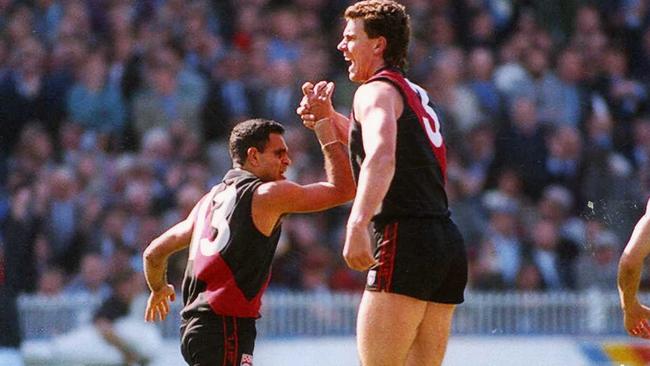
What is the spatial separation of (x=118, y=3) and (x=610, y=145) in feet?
14.4

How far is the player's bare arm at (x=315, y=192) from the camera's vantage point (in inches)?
215

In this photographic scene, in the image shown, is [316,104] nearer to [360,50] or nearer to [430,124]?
[360,50]

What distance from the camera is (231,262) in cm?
548

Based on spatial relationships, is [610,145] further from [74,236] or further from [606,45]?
[74,236]

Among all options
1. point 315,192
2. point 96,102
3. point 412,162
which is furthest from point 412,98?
point 96,102

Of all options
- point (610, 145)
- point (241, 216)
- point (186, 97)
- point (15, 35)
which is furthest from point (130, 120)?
point (241, 216)

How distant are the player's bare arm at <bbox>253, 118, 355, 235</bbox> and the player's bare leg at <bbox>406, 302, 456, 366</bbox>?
0.67 m

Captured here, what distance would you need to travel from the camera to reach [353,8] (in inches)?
207

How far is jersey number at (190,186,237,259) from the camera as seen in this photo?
5.51m

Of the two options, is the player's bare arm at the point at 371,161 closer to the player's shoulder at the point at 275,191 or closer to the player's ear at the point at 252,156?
the player's shoulder at the point at 275,191

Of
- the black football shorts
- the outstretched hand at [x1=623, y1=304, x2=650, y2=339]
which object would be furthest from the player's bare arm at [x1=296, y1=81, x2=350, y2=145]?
the outstretched hand at [x1=623, y1=304, x2=650, y2=339]

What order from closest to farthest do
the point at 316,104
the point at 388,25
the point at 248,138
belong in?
the point at 388,25 < the point at 316,104 < the point at 248,138

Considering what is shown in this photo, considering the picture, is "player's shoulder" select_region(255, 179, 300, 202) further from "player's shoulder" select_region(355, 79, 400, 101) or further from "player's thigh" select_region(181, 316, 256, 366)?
"player's shoulder" select_region(355, 79, 400, 101)

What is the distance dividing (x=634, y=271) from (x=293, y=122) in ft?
21.3
